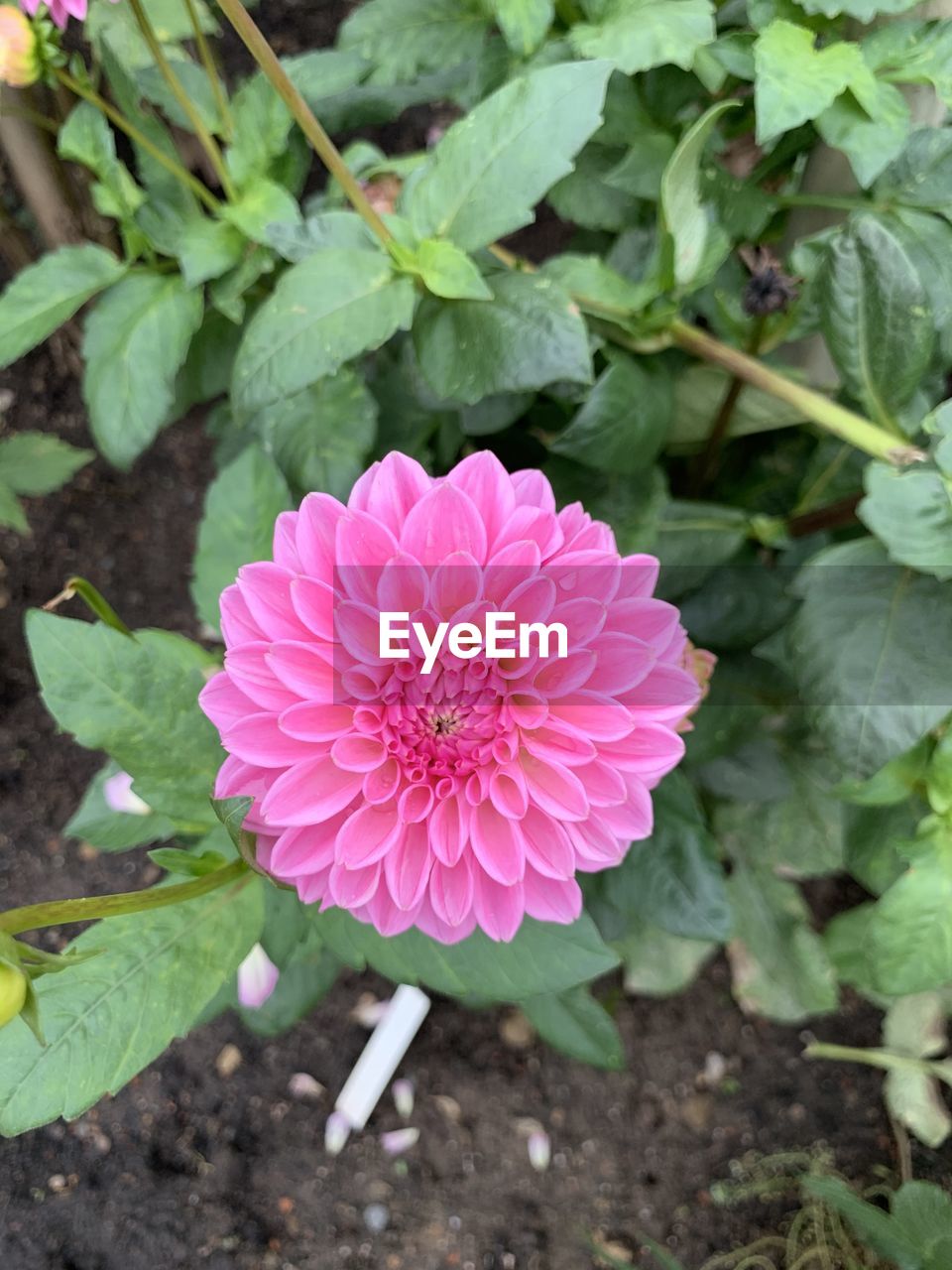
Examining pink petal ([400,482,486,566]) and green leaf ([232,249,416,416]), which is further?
green leaf ([232,249,416,416])

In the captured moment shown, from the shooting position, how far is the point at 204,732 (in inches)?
23.3

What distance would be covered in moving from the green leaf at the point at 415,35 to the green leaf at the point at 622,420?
0.29 m

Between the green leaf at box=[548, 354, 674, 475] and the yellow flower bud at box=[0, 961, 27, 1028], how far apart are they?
465mm

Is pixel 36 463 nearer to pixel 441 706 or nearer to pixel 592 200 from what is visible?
pixel 592 200

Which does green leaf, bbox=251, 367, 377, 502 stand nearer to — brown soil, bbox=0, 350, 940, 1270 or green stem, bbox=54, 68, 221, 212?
green stem, bbox=54, 68, 221, 212

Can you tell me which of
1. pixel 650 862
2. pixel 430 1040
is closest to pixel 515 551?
pixel 650 862

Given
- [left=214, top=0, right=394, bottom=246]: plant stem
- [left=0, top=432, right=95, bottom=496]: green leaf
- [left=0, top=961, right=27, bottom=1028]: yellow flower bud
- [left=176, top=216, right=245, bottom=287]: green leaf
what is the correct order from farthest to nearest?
[left=0, top=432, right=95, bottom=496]: green leaf < [left=176, top=216, right=245, bottom=287]: green leaf < [left=214, top=0, right=394, bottom=246]: plant stem < [left=0, top=961, right=27, bottom=1028]: yellow flower bud

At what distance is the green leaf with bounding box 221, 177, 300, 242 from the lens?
2.26ft

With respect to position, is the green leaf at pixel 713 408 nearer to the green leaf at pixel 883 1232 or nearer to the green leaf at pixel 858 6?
the green leaf at pixel 858 6

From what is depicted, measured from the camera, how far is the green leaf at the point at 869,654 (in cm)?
58

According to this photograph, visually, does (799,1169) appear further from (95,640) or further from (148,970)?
(95,640)

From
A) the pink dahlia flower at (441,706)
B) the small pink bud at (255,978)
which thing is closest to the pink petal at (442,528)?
the pink dahlia flower at (441,706)

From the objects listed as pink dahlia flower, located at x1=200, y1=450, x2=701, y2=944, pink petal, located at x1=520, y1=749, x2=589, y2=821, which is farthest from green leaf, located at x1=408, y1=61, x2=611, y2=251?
pink petal, located at x1=520, y1=749, x2=589, y2=821

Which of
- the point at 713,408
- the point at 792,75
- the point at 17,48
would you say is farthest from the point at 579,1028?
the point at 17,48
